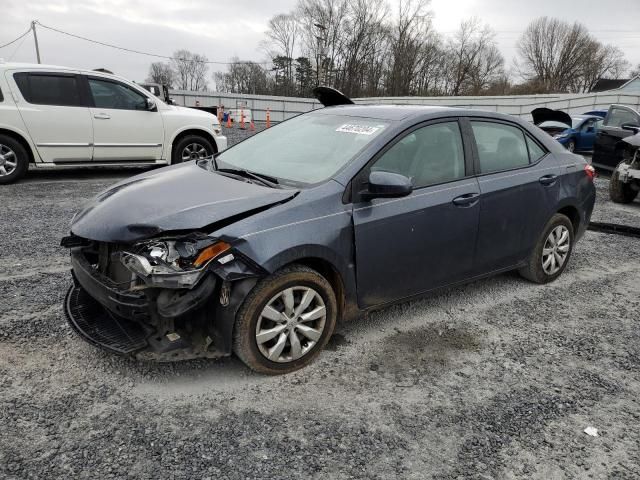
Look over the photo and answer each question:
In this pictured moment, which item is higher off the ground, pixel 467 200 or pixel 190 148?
pixel 467 200

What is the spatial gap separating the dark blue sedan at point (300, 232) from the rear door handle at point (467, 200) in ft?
0.05

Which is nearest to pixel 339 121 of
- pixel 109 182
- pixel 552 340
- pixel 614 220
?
pixel 552 340

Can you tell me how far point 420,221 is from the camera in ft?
11.0

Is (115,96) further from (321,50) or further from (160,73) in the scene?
(160,73)

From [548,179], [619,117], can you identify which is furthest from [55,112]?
[619,117]

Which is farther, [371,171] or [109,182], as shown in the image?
[109,182]

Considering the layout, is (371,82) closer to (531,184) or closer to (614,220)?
(614,220)

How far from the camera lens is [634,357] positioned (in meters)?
3.41

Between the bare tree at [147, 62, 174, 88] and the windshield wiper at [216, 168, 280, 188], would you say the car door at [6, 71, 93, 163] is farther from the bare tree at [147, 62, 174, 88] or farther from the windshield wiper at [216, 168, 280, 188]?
the bare tree at [147, 62, 174, 88]

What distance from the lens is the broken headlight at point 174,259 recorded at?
8.41ft

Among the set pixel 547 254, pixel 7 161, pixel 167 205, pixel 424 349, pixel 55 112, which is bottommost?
pixel 424 349

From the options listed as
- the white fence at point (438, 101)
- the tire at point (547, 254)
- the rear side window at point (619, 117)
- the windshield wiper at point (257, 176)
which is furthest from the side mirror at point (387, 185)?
the white fence at point (438, 101)

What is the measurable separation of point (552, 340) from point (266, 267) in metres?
2.24

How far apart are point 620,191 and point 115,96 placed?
337 inches
